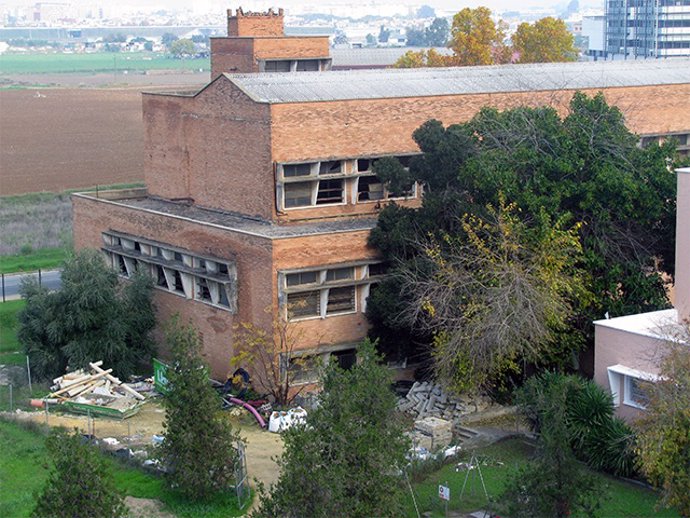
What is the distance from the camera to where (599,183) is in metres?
33.2

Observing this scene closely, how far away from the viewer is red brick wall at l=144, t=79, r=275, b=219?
37.2m

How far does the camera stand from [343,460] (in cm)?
2128

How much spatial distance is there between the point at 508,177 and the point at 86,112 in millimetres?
90110

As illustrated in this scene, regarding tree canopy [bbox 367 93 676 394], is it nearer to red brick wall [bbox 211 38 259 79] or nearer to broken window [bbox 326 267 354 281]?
broken window [bbox 326 267 354 281]

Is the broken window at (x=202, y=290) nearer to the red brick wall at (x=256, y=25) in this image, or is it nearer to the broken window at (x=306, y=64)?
the broken window at (x=306, y=64)

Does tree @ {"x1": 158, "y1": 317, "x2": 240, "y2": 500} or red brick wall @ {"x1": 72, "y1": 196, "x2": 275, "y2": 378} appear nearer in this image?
tree @ {"x1": 158, "y1": 317, "x2": 240, "y2": 500}

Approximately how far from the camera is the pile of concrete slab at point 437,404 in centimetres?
3203

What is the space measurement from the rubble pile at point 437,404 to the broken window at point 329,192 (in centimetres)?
737

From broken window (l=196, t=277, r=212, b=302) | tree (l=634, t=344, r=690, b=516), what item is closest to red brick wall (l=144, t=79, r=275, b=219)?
broken window (l=196, t=277, r=212, b=302)

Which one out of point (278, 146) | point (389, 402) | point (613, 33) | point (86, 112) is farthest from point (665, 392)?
point (613, 33)

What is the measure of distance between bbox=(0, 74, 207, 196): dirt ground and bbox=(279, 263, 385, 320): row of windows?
151ft

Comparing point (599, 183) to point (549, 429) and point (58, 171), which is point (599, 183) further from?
point (58, 171)

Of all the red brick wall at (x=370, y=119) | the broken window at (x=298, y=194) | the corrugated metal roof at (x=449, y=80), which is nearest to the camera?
the red brick wall at (x=370, y=119)

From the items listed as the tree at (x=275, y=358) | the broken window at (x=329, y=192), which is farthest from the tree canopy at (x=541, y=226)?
the broken window at (x=329, y=192)
